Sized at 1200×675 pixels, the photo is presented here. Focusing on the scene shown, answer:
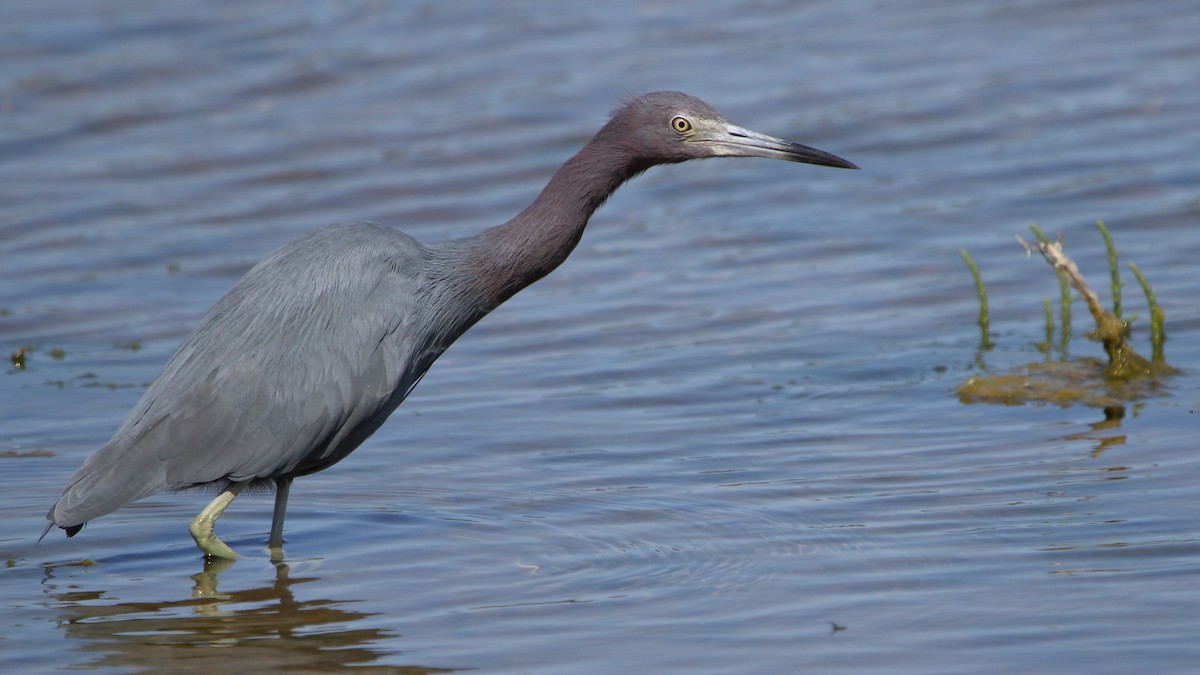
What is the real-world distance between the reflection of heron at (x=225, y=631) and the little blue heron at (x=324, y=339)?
1.52 feet

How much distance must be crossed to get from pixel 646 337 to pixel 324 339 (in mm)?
3704

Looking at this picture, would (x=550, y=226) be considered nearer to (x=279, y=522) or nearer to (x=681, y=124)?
(x=681, y=124)

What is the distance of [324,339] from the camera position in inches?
293

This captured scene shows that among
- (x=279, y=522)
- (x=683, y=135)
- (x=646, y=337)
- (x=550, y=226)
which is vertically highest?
(x=683, y=135)

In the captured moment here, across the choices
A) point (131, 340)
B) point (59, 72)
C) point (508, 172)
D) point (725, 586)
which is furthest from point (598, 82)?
point (725, 586)

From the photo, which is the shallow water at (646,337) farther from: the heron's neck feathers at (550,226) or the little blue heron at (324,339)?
the heron's neck feathers at (550,226)

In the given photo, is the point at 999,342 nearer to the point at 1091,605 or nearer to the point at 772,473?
the point at 772,473

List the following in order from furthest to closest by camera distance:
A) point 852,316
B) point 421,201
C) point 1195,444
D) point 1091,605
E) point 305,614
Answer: point 421,201, point 852,316, point 1195,444, point 305,614, point 1091,605

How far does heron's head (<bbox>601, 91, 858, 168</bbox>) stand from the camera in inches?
311

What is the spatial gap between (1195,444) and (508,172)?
810 cm

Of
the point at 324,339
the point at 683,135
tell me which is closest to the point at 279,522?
the point at 324,339

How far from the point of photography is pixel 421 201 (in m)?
14.2

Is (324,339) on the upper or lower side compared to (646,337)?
upper

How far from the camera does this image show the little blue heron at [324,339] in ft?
23.7
